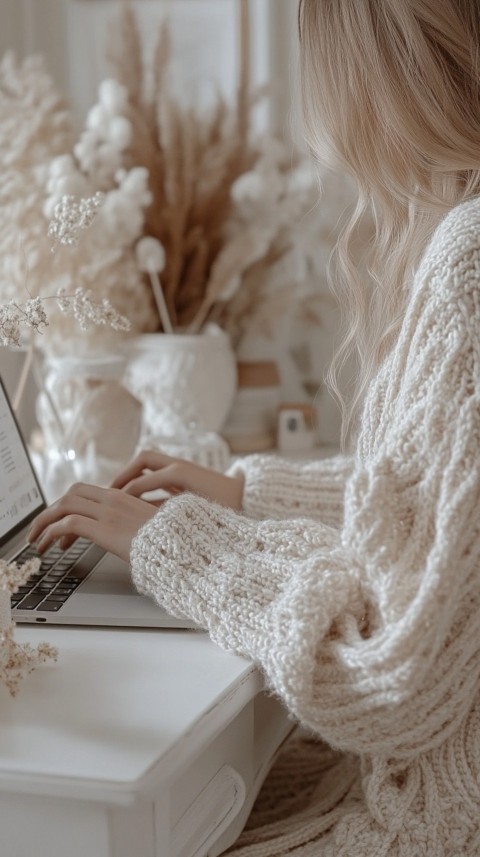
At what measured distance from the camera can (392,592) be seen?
26.1 inches

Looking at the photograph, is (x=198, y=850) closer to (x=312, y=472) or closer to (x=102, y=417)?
(x=312, y=472)

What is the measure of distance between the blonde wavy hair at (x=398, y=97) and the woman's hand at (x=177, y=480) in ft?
0.79

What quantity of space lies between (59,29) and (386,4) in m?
1.14

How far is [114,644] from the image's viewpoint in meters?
0.76

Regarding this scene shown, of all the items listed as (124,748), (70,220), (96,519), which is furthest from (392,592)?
(70,220)

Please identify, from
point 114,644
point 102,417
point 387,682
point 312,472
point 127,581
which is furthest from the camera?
point 102,417

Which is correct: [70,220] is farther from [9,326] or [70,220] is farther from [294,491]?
[294,491]

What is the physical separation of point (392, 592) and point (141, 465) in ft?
1.50

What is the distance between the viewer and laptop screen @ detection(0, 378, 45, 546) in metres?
1.00

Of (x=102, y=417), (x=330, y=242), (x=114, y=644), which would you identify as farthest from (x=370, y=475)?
(x=330, y=242)

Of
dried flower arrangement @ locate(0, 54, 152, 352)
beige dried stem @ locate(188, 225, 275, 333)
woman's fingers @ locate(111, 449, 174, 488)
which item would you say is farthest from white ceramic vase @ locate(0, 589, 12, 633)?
beige dried stem @ locate(188, 225, 275, 333)

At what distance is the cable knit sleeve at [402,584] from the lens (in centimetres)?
65

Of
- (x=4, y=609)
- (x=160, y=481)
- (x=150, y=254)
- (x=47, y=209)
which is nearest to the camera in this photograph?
(x=4, y=609)

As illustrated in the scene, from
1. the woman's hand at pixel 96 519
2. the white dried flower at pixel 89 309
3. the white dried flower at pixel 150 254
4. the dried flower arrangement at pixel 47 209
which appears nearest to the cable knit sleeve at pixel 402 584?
the woman's hand at pixel 96 519
